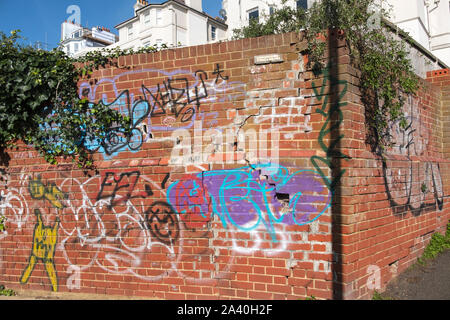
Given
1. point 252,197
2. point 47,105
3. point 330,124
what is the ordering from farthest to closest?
point 47,105
point 252,197
point 330,124

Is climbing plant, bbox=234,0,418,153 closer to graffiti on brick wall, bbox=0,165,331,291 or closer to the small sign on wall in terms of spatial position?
the small sign on wall

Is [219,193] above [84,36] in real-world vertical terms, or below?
below

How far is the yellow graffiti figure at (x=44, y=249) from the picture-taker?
16.3ft

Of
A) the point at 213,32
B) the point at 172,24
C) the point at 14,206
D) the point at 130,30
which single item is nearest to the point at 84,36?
the point at 130,30

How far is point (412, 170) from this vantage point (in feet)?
17.7

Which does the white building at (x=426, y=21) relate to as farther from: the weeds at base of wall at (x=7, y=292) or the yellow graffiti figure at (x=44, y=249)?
the weeds at base of wall at (x=7, y=292)

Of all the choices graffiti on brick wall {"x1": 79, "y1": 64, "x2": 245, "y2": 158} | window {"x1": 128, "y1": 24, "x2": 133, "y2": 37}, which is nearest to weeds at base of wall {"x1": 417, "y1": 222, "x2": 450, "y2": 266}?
graffiti on brick wall {"x1": 79, "y1": 64, "x2": 245, "y2": 158}

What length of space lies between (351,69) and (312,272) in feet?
7.82

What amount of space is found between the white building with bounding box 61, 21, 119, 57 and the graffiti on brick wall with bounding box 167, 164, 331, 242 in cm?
3623

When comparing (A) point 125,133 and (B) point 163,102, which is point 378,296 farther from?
(A) point 125,133

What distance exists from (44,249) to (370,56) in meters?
5.14

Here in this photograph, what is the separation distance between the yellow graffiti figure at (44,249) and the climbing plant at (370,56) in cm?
426

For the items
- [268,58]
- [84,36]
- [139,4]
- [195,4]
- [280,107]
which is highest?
[139,4]

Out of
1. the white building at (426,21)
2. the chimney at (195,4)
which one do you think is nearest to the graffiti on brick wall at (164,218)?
the white building at (426,21)
